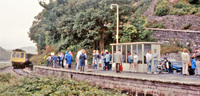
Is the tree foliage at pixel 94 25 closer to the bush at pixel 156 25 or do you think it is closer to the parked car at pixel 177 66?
the bush at pixel 156 25

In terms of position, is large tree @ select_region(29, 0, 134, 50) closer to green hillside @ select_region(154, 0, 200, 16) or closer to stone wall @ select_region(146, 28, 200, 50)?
stone wall @ select_region(146, 28, 200, 50)

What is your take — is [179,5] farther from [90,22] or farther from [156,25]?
[90,22]

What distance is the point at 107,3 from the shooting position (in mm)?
30828

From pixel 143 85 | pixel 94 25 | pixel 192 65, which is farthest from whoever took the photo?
pixel 94 25

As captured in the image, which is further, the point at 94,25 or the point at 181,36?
the point at 94,25

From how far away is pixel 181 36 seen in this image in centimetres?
2934

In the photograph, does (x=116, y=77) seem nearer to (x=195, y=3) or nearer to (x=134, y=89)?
(x=134, y=89)

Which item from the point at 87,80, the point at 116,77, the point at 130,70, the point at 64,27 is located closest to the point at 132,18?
the point at 64,27

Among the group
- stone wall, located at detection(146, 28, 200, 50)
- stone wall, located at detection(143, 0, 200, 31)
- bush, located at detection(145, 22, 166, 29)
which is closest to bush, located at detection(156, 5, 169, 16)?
stone wall, located at detection(143, 0, 200, 31)

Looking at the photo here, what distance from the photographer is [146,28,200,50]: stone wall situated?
92.7ft

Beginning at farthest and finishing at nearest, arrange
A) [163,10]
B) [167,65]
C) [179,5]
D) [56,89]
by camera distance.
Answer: [179,5] → [163,10] → [167,65] → [56,89]

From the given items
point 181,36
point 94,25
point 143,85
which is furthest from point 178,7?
point 143,85

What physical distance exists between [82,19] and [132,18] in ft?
20.1

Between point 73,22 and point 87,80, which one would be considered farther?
point 73,22
